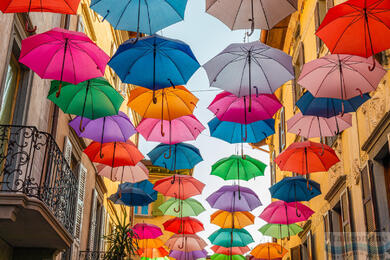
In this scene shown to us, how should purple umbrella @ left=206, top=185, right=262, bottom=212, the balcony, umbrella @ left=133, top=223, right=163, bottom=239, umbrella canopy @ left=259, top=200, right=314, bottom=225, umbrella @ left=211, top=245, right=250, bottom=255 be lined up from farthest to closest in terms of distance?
umbrella @ left=211, top=245, right=250, bottom=255
umbrella @ left=133, top=223, right=163, bottom=239
purple umbrella @ left=206, top=185, right=262, bottom=212
umbrella canopy @ left=259, top=200, right=314, bottom=225
the balcony

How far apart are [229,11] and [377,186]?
435 centimetres

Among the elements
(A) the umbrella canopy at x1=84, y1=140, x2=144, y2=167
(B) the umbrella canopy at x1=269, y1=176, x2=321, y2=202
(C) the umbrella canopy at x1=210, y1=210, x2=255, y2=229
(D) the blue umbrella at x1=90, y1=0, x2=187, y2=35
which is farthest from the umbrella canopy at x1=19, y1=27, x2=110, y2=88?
(C) the umbrella canopy at x1=210, y1=210, x2=255, y2=229

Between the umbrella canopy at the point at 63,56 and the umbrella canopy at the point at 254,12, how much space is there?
90.2 inches

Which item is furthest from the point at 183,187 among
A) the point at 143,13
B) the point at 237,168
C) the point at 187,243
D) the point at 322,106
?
the point at 143,13

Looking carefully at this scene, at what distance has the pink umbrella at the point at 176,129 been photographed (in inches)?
501

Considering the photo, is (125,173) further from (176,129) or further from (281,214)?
(281,214)

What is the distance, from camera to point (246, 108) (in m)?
11.4

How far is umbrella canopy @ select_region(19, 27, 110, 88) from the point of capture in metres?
9.07

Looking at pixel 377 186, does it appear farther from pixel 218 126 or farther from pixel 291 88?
pixel 291 88

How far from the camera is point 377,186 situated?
395 inches

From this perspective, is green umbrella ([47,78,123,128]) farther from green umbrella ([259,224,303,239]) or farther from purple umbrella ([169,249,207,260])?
purple umbrella ([169,249,207,260])

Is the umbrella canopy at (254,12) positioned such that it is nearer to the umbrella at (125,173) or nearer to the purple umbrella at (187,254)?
the umbrella at (125,173)

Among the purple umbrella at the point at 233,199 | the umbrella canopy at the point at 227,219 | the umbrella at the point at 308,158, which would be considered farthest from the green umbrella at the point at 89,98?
the umbrella canopy at the point at 227,219

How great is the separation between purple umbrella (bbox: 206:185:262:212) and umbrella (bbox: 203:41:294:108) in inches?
275
